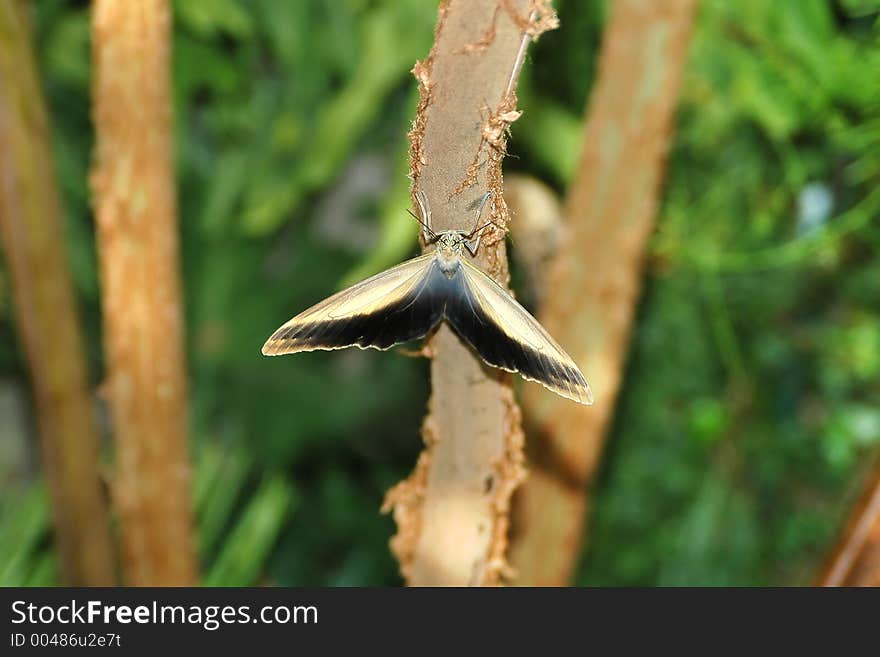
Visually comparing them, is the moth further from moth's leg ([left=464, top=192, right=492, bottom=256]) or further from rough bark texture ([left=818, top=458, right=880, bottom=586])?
rough bark texture ([left=818, top=458, right=880, bottom=586])

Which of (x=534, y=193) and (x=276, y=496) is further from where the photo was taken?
(x=276, y=496)

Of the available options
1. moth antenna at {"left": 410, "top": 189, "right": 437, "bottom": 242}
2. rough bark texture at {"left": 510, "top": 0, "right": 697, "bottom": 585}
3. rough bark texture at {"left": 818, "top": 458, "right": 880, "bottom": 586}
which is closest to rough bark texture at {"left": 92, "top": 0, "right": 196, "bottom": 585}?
rough bark texture at {"left": 510, "top": 0, "right": 697, "bottom": 585}

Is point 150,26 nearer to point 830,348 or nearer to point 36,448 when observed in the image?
point 830,348

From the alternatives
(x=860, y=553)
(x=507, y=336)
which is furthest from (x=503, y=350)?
(x=860, y=553)

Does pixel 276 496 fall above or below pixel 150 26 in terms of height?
below

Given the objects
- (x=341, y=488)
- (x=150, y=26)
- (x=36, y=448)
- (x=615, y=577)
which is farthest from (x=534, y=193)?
(x=36, y=448)

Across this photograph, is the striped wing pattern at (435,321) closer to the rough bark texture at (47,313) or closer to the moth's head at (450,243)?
the moth's head at (450,243)

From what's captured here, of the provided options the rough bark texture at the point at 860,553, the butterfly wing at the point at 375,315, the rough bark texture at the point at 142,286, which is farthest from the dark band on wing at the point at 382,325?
the rough bark texture at the point at 142,286
